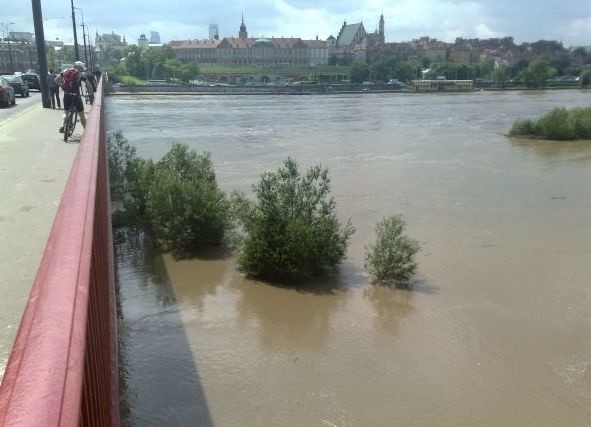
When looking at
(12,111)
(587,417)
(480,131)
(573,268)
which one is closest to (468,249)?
(573,268)

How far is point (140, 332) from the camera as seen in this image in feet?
23.5

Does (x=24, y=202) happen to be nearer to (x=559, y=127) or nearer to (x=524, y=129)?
(x=559, y=127)

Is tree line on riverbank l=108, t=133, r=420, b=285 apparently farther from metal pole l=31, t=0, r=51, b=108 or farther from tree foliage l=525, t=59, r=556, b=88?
tree foliage l=525, t=59, r=556, b=88

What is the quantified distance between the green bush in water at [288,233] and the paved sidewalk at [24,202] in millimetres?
2864

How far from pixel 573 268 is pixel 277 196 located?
522 cm

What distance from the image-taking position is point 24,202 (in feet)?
24.9

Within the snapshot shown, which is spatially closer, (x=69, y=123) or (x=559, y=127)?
(x=69, y=123)

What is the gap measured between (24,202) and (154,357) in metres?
2.74

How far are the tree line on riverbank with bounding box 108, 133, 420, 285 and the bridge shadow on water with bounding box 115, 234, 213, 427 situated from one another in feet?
3.41

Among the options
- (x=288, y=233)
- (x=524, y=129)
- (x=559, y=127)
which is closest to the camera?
(x=288, y=233)

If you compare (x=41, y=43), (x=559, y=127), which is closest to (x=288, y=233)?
(x=41, y=43)

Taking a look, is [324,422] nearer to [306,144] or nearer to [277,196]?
[277,196]

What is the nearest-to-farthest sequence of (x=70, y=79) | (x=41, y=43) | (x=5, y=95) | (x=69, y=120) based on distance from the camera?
(x=70, y=79) < (x=69, y=120) < (x=41, y=43) < (x=5, y=95)

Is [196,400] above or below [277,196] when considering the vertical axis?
below
